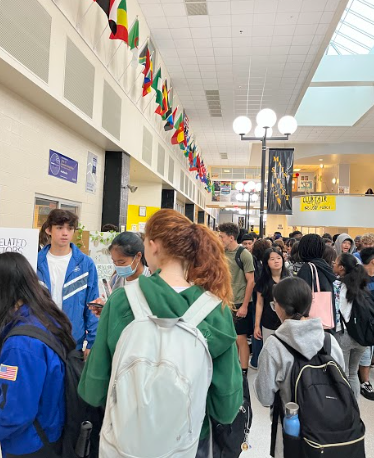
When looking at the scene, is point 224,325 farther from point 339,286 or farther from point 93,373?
point 339,286

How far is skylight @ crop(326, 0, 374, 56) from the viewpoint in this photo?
34.0 ft

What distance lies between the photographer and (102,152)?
6652 mm

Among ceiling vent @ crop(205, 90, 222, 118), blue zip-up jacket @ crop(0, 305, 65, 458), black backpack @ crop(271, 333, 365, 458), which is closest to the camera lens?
blue zip-up jacket @ crop(0, 305, 65, 458)

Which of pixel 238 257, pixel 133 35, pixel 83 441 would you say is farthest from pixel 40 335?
pixel 133 35

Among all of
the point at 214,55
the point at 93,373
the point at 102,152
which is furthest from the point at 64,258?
the point at 214,55

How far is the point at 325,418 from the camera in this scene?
1.51 m

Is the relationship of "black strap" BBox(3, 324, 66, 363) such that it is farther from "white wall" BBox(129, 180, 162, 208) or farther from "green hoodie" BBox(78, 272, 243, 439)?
"white wall" BBox(129, 180, 162, 208)

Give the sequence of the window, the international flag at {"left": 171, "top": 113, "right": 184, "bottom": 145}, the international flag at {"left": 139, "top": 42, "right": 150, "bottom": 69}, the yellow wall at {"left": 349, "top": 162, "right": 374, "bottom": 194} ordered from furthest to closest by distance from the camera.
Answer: the yellow wall at {"left": 349, "top": 162, "right": 374, "bottom": 194} < the international flag at {"left": 171, "top": 113, "right": 184, "bottom": 145} < the international flag at {"left": 139, "top": 42, "right": 150, "bottom": 69} < the window

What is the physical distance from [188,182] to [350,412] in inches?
560

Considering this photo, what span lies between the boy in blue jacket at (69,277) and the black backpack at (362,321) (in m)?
2.06

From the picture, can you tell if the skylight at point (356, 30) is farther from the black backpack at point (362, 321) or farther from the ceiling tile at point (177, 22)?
the black backpack at point (362, 321)

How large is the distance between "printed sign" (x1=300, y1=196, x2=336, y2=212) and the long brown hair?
15422 mm

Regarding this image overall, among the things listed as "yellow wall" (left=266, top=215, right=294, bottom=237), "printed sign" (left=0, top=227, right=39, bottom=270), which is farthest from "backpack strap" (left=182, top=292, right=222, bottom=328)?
"yellow wall" (left=266, top=215, right=294, bottom=237)

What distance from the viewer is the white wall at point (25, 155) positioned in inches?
151
